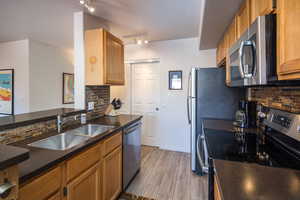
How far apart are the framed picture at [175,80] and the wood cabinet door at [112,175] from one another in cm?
212

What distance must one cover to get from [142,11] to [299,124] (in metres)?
2.25

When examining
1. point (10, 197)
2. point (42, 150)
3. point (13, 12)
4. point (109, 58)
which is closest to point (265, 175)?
point (10, 197)

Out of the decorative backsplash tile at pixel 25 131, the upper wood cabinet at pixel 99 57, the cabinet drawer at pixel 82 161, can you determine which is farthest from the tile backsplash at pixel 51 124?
the cabinet drawer at pixel 82 161

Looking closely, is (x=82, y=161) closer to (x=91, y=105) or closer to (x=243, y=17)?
(x=91, y=105)

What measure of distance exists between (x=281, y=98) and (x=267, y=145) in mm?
477

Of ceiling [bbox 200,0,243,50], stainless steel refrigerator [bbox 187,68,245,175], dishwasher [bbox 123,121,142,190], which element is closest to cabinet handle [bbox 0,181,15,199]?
dishwasher [bbox 123,121,142,190]

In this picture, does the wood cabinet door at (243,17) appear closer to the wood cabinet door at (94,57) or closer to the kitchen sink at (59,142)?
the wood cabinet door at (94,57)

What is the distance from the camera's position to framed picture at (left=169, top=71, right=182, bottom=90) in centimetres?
368

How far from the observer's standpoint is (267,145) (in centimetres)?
141

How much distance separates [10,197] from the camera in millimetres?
715

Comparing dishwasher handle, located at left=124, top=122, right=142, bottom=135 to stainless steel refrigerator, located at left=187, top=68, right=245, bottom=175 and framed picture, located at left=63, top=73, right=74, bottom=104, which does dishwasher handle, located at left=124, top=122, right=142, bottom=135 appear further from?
framed picture, located at left=63, top=73, right=74, bottom=104

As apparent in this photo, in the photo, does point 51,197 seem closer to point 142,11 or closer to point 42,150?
point 42,150

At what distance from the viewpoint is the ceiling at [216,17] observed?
1.64 m

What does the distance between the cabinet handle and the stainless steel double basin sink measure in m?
0.77
